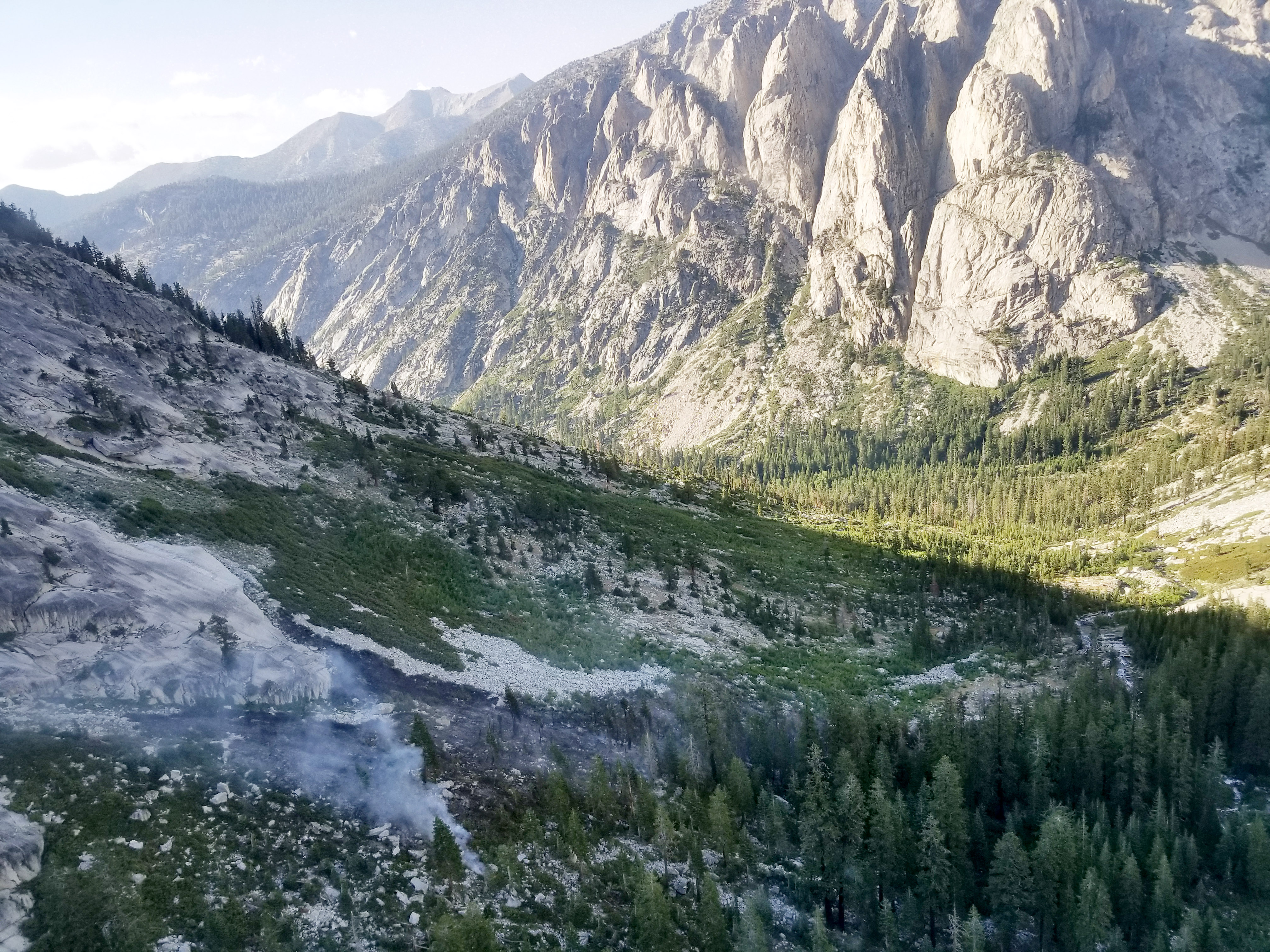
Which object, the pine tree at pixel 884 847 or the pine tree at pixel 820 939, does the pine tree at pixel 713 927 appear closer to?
the pine tree at pixel 820 939

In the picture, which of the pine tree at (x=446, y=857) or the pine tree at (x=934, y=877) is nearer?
the pine tree at (x=446, y=857)

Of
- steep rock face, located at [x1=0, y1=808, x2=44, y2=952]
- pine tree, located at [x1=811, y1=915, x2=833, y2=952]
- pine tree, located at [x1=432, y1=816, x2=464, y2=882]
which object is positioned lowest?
pine tree, located at [x1=811, y1=915, x2=833, y2=952]

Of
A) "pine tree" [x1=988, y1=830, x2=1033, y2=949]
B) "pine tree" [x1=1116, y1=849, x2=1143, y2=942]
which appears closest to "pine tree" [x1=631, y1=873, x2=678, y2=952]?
"pine tree" [x1=988, y1=830, x2=1033, y2=949]

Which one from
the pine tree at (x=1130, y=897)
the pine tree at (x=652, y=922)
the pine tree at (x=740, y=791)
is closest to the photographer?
the pine tree at (x=652, y=922)

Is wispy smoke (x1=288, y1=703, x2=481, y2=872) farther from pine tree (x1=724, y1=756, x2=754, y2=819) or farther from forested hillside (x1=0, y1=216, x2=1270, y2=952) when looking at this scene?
pine tree (x1=724, y1=756, x2=754, y2=819)

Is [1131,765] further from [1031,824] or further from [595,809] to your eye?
[595,809]

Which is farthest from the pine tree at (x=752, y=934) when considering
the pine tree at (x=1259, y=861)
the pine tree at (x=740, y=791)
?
the pine tree at (x=1259, y=861)

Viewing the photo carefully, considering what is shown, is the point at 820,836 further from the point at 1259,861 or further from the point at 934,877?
the point at 1259,861

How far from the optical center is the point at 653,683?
5175 cm

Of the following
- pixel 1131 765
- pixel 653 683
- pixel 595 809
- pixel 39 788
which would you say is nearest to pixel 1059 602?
pixel 1131 765

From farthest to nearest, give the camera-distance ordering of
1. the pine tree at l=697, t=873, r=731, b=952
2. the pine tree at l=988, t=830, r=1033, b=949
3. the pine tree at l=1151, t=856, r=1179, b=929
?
the pine tree at l=1151, t=856, r=1179, b=929 → the pine tree at l=988, t=830, r=1033, b=949 → the pine tree at l=697, t=873, r=731, b=952

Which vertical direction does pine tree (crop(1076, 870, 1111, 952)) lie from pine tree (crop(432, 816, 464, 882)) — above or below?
below

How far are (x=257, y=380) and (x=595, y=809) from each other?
77.4 m

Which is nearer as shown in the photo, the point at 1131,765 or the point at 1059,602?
the point at 1131,765
